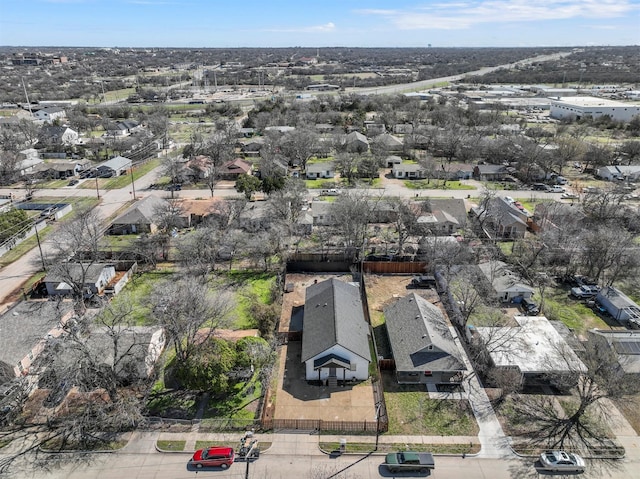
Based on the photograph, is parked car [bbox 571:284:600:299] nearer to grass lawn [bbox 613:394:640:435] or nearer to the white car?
grass lawn [bbox 613:394:640:435]

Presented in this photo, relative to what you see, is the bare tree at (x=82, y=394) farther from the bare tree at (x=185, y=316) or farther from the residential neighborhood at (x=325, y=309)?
the bare tree at (x=185, y=316)

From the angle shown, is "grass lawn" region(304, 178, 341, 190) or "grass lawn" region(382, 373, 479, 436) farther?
"grass lawn" region(304, 178, 341, 190)

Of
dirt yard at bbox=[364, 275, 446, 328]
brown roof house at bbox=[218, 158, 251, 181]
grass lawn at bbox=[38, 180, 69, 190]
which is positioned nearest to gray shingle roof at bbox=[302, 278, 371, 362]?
dirt yard at bbox=[364, 275, 446, 328]

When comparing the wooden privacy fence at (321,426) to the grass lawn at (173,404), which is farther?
the grass lawn at (173,404)

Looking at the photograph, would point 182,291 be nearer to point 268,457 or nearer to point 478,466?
point 268,457

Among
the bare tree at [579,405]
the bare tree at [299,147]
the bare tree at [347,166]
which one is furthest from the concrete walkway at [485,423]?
the bare tree at [299,147]

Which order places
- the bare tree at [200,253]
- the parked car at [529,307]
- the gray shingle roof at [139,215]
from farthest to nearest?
the gray shingle roof at [139,215] < the bare tree at [200,253] < the parked car at [529,307]

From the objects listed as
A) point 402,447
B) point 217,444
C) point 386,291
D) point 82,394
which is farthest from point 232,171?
point 402,447

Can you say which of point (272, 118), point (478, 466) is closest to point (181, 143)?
point (272, 118)
